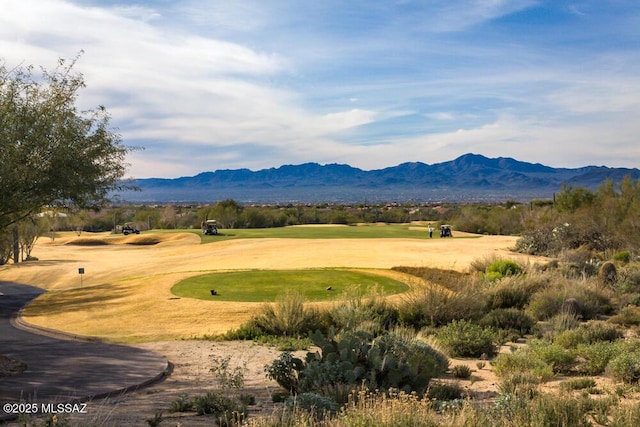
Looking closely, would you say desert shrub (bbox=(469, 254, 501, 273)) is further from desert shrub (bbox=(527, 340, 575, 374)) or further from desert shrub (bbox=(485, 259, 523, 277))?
desert shrub (bbox=(527, 340, 575, 374))

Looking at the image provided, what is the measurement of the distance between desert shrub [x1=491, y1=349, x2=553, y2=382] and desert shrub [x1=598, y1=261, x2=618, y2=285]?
1178 centimetres

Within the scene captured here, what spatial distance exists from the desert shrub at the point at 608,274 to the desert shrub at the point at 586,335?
25.2ft

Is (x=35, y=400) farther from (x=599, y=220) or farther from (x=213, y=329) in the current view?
(x=599, y=220)

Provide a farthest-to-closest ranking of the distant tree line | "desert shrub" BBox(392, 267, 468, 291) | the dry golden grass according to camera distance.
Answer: the distant tree line, "desert shrub" BBox(392, 267, 468, 291), the dry golden grass

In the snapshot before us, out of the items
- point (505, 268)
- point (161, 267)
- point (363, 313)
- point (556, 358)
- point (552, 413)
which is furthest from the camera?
point (161, 267)

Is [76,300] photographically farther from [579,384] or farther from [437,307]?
[579,384]

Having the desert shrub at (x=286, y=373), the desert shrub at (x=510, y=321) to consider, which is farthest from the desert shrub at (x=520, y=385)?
the desert shrub at (x=510, y=321)

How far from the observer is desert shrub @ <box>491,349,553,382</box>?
1132cm

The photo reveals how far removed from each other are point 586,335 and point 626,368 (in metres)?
3.63

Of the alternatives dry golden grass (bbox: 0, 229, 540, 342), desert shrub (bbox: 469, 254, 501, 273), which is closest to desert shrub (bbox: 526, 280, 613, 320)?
dry golden grass (bbox: 0, 229, 540, 342)

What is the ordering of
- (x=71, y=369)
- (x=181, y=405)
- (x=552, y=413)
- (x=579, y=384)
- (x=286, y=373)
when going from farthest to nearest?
1. (x=71, y=369)
2. (x=579, y=384)
3. (x=286, y=373)
4. (x=181, y=405)
5. (x=552, y=413)

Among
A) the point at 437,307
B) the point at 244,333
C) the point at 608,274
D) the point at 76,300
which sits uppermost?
the point at 608,274

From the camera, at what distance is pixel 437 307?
56.6ft

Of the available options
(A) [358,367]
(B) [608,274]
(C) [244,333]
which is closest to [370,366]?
(A) [358,367]
